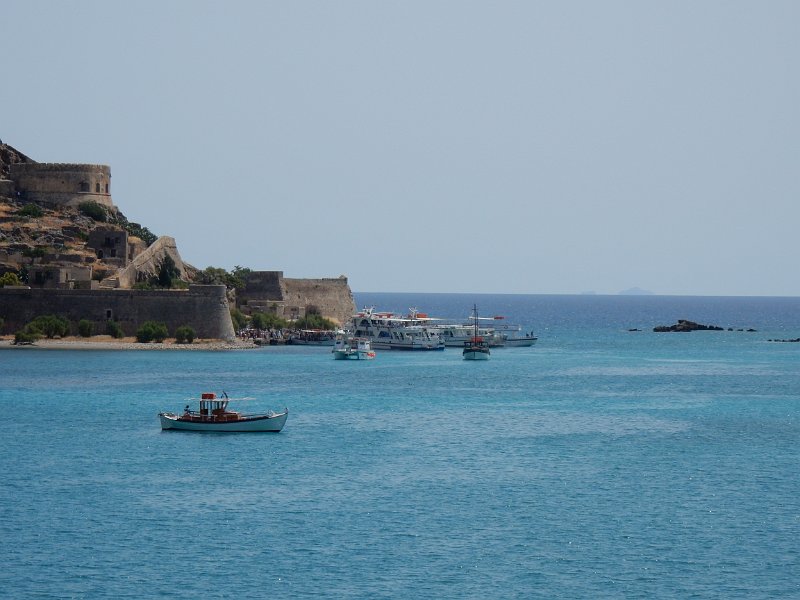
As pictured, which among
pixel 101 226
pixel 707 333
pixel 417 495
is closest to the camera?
pixel 417 495

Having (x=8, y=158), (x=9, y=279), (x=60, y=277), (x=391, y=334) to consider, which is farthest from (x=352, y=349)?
(x=8, y=158)

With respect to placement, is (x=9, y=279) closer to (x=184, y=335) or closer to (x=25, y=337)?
(x=25, y=337)

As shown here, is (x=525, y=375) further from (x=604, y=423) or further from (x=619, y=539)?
(x=619, y=539)

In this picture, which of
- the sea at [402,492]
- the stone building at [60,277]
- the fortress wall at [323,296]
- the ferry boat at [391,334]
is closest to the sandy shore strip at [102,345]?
the stone building at [60,277]

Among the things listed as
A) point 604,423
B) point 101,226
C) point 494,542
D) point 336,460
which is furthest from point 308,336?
point 494,542

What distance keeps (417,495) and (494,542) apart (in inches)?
201

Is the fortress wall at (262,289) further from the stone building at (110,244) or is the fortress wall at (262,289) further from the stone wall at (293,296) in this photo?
the stone building at (110,244)

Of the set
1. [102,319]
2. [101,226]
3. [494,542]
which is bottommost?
[494,542]

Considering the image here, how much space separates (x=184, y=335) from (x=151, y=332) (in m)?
2.18

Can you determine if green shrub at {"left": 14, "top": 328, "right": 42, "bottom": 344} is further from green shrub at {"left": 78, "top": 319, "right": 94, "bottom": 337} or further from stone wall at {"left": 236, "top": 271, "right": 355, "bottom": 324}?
stone wall at {"left": 236, "top": 271, "right": 355, "bottom": 324}

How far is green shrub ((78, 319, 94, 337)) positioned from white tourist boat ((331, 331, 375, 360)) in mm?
15157

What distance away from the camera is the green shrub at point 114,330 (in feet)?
264

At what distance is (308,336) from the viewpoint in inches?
3762

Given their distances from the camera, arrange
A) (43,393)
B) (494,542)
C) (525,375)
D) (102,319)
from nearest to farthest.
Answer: (494,542), (43,393), (525,375), (102,319)
